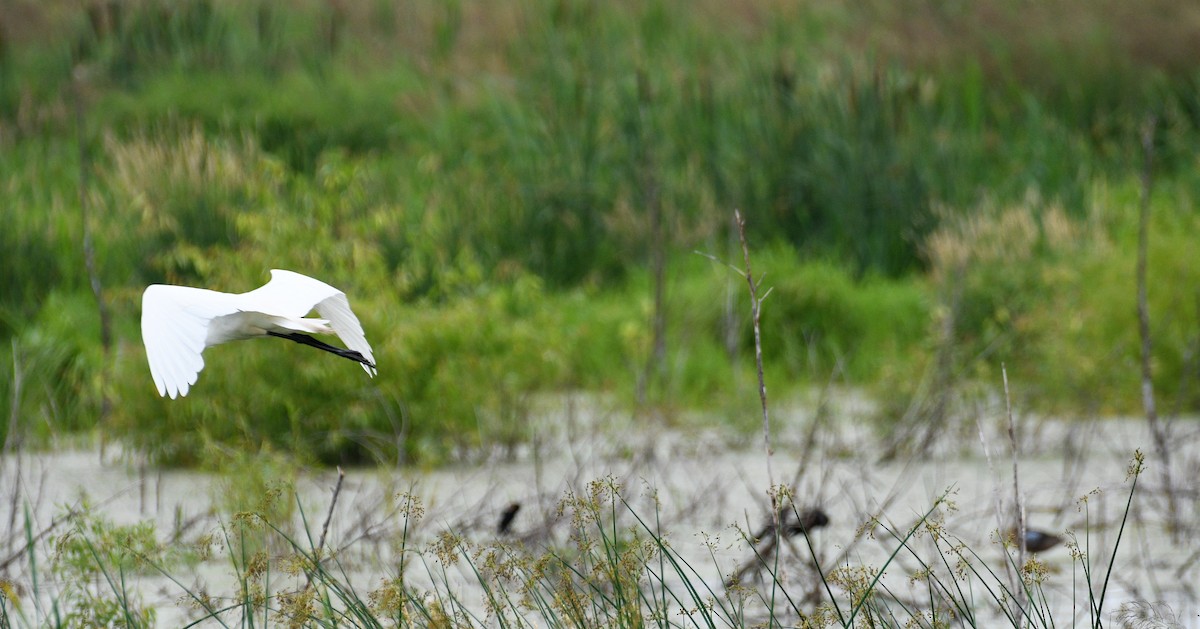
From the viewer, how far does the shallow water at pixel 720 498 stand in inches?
144

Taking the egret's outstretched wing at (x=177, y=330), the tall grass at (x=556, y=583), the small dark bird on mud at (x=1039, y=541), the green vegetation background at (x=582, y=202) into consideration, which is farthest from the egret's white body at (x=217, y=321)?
the small dark bird on mud at (x=1039, y=541)

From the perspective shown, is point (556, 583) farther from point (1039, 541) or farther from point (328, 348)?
point (1039, 541)

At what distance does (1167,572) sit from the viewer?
3.85 m

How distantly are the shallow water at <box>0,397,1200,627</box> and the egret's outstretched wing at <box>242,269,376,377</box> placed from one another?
49 cm

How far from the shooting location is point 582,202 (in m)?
8.32

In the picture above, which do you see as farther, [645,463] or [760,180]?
[760,180]

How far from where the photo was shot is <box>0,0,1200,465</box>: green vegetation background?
16.6 ft

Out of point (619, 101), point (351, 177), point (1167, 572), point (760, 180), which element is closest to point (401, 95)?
point (619, 101)

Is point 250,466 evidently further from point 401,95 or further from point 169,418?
point 401,95

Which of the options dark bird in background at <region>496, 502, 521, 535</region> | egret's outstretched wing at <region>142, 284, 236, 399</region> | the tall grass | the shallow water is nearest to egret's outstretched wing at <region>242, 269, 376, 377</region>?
egret's outstretched wing at <region>142, 284, 236, 399</region>

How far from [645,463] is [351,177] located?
4.50 feet

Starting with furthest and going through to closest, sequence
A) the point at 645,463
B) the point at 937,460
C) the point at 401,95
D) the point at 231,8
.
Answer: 1. the point at 231,8
2. the point at 401,95
3. the point at 937,460
4. the point at 645,463

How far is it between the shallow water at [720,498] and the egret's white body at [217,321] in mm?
520

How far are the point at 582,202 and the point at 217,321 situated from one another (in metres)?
5.75
